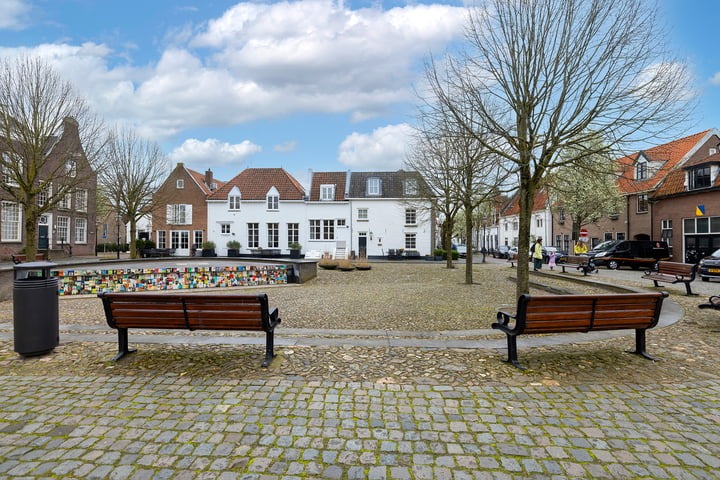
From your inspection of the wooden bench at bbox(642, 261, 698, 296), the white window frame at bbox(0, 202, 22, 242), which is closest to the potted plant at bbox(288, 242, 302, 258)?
the white window frame at bbox(0, 202, 22, 242)

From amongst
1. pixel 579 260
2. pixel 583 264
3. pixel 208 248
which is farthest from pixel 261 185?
pixel 583 264

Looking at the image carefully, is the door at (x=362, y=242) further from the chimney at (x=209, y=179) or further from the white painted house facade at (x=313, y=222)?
the chimney at (x=209, y=179)

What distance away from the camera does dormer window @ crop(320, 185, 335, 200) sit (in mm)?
38500

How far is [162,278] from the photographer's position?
12781 millimetres

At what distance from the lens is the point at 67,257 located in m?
32.4

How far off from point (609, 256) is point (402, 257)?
16702 mm

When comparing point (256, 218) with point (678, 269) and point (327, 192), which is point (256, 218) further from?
point (678, 269)

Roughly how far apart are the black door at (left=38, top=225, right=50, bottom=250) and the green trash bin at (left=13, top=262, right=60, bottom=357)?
111 feet

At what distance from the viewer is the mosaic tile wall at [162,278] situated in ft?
38.1

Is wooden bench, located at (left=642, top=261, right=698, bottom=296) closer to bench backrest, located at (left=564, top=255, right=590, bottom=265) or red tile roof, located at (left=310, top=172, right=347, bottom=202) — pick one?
bench backrest, located at (left=564, top=255, right=590, bottom=265)

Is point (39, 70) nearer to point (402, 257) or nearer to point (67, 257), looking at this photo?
point (67, 257)

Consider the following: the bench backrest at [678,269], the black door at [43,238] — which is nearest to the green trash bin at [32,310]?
the bench backrest at [678,269]

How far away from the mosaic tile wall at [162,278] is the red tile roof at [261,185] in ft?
80.8

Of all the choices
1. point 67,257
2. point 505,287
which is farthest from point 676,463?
point 67,257
